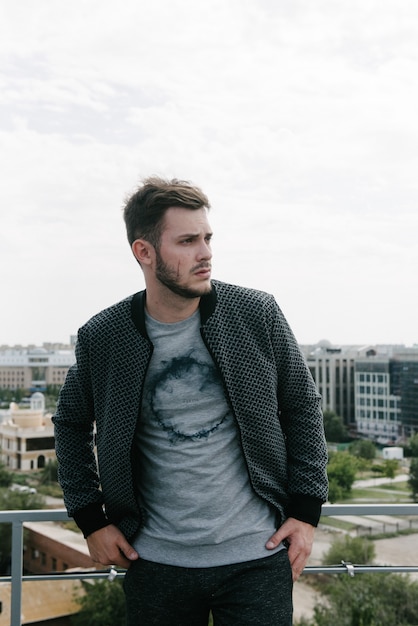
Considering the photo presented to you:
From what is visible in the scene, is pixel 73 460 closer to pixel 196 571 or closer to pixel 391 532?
pixel 196 571

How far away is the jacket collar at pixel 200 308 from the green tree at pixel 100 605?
1.18 metres

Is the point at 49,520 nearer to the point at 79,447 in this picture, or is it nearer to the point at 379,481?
the point at 79,447

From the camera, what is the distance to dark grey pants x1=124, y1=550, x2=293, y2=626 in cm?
125

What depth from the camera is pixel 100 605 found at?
278 centimetres

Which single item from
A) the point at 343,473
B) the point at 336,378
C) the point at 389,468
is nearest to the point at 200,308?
the point at 343,473

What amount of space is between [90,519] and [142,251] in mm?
579

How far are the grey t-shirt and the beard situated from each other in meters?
0.08

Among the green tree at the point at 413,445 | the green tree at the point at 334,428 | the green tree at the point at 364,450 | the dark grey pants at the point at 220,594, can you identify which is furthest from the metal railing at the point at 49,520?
the green tree at the point at 413,445

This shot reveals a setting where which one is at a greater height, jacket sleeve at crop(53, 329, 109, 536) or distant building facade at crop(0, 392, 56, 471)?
jacket sleeve at crop(53, 329, 109, 536)

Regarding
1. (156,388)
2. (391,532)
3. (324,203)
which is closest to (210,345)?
(156,388)

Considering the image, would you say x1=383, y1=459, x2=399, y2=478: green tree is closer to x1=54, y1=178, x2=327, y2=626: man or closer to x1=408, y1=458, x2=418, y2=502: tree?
x1=408, y1=458, x2=418, y2=502: tree

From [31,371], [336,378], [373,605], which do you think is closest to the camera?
[373,605]

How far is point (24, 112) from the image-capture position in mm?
31016

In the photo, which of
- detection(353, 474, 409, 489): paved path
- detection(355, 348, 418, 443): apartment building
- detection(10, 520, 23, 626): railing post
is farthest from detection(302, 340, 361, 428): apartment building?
detection(10, 520, 23, 626): railing post
